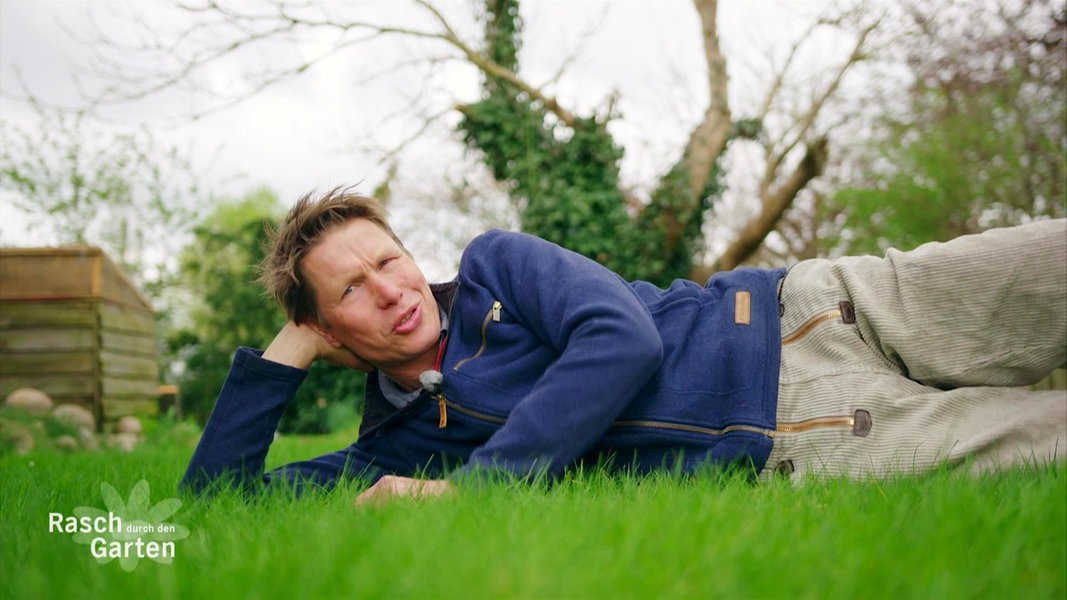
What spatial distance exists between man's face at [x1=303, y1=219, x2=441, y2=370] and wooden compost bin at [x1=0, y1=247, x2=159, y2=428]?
640 centimetres

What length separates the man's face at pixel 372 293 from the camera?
2764mm

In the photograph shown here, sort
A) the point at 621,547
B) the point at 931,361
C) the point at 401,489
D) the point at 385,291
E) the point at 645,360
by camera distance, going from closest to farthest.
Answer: the point at 621,547 → the point at 401,489 → the point at 645,360 → the point at 931,361 → the point at 385,291

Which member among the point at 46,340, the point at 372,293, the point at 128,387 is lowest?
the point at 128,387

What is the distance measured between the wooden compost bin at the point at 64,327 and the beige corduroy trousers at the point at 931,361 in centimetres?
757

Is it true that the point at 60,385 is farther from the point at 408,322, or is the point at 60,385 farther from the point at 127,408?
the point at 408,322

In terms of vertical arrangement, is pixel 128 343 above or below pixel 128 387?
above

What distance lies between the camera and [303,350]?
3.09 metres

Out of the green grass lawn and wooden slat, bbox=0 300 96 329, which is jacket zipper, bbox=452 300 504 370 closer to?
the green grass lawn

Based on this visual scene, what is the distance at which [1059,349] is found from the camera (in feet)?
7.70

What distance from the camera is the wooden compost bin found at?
7859 mm

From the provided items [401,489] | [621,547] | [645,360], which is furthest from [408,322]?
[621,547]

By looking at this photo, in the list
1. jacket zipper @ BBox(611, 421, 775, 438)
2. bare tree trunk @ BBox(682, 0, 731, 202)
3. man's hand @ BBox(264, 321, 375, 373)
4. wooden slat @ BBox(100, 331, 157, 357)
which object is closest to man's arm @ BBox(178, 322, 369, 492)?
man's hand @ BBox(264, 321, 375, 373)

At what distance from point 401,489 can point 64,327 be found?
7215mm

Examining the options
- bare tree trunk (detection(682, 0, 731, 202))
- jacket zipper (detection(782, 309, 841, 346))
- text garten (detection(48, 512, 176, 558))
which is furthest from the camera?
bare tree trunk (detection(682, 0, 731, 202))
